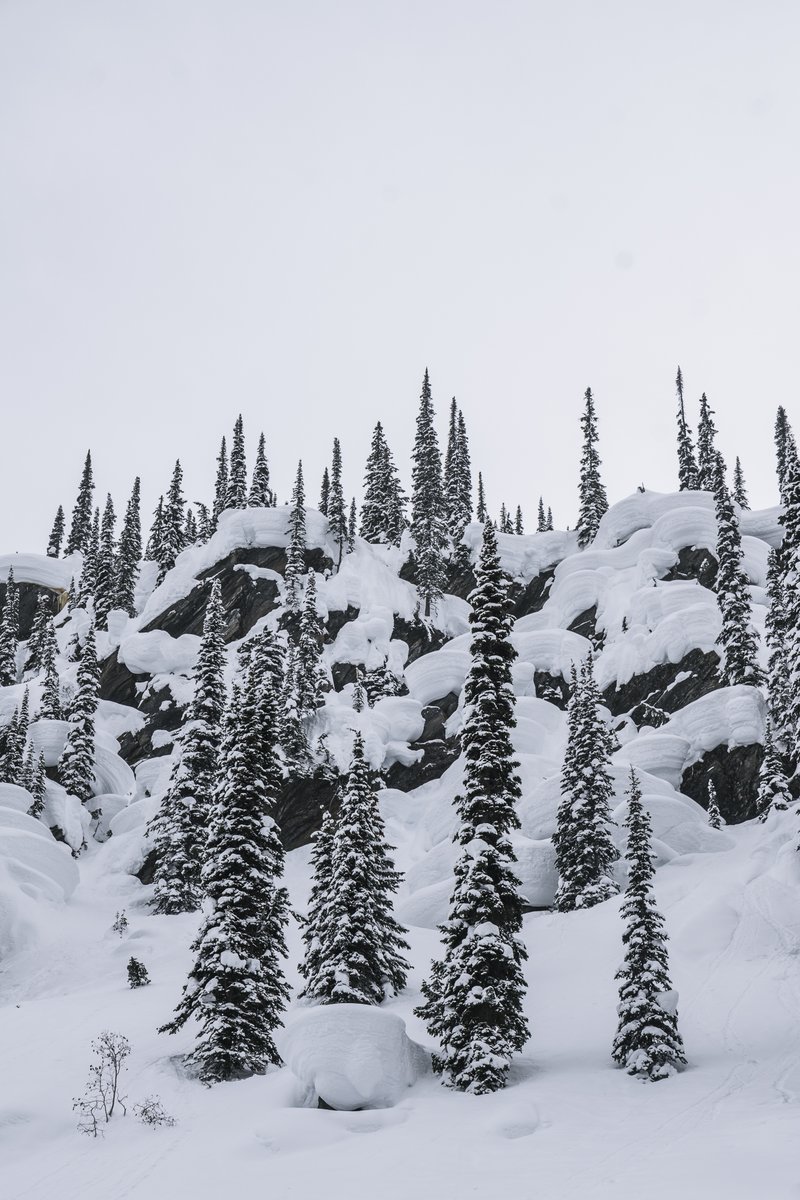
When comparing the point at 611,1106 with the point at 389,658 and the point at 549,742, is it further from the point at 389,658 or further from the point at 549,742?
the point at 389,658

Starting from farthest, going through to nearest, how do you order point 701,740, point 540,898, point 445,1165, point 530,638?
point 530,638 → point 701,740 → point 540,898 → point 445,1165

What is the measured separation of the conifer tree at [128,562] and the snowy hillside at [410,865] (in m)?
0.61

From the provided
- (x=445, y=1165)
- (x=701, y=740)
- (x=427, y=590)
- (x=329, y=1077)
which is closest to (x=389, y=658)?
(x=427, y=590)

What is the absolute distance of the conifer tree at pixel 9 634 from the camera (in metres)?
79.3

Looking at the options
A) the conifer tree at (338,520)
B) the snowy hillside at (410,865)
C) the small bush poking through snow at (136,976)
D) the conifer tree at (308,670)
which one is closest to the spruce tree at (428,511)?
the snowy hillside at (410,865)

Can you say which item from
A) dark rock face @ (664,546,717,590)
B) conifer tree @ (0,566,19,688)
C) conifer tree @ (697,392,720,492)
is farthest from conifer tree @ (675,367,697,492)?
conifer tree @ (0,566,19,688)

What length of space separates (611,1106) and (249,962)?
31.3 feet

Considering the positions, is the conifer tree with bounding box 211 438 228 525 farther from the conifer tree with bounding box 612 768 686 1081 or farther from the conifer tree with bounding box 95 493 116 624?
the conifer tree with bounding box 612 768 686 1081

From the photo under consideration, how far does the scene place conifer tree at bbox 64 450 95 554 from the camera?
11700 cm

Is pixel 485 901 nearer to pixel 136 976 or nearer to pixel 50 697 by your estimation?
pixel 136 976

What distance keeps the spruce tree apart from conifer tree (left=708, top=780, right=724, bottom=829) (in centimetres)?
3281

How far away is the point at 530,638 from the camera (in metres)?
65.8

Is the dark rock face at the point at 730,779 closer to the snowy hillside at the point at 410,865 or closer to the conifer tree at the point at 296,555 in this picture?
the snowy hillside at the point at 410,865

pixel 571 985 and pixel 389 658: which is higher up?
pixel 389 658
